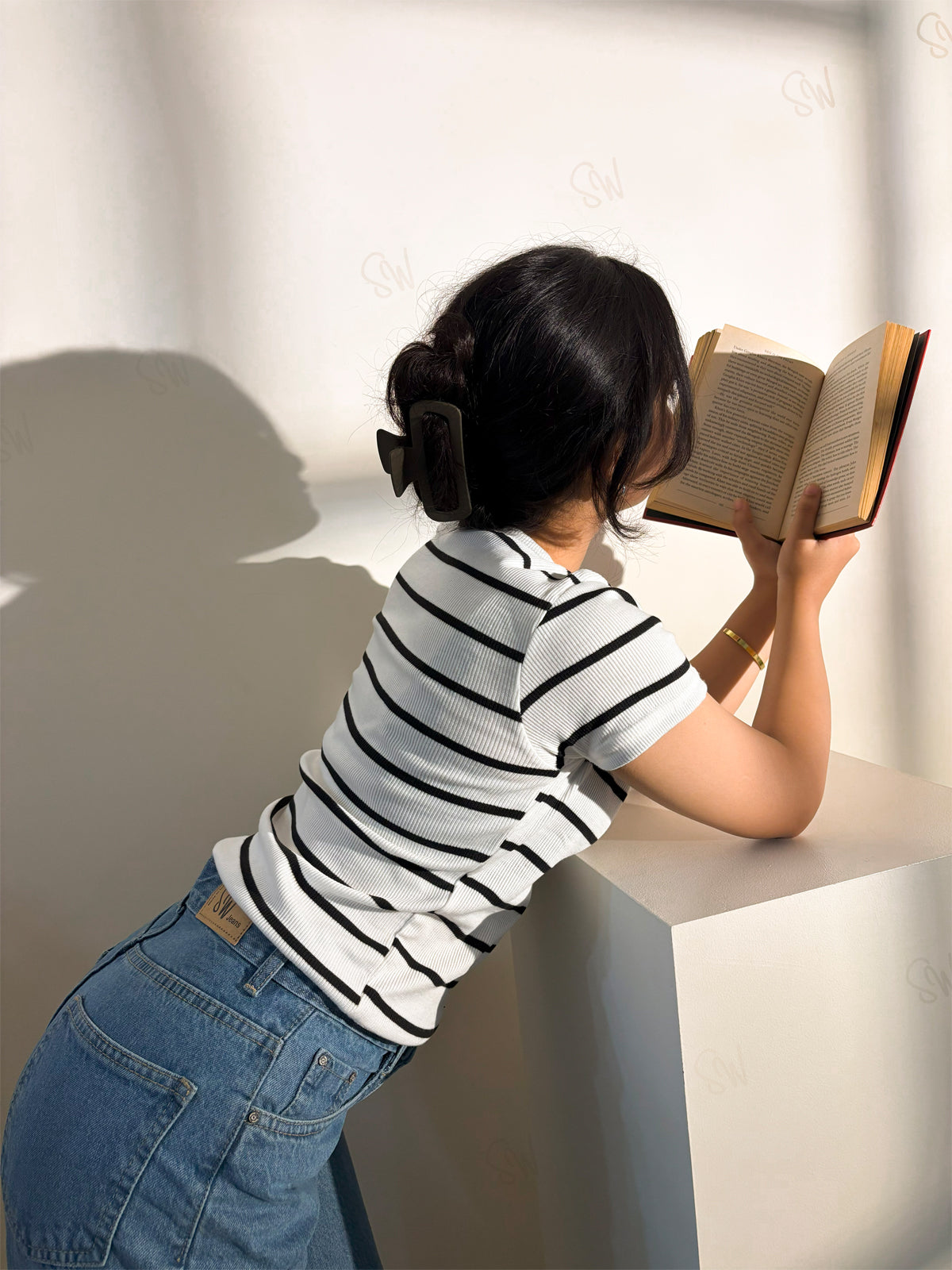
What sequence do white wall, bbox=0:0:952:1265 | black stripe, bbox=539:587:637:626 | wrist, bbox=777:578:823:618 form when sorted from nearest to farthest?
black stripe, bbox=539:587:637:626 < wrist, bbox=777:578:823:618 < white wall, bbox=0:0:952:1265

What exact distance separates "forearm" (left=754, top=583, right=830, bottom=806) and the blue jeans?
394 mm

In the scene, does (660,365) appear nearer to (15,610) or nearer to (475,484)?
(475,484)

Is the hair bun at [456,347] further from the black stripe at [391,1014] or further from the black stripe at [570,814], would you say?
the black stripe at [391,1014]

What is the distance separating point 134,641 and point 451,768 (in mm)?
527

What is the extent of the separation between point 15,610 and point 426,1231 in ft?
3.01

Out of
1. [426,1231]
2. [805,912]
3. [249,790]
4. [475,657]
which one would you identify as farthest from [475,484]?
[426,1231]

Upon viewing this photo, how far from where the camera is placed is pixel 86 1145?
0.62 meters

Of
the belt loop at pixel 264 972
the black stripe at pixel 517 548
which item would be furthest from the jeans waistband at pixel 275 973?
the black stripe at pixel 517 548

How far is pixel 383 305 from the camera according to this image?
3.32 feet

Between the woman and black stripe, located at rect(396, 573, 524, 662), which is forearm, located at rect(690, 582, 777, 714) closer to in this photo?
the woman

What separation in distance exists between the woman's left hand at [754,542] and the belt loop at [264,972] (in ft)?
1.88

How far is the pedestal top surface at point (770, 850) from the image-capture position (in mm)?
681

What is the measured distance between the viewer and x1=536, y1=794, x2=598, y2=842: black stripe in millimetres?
712

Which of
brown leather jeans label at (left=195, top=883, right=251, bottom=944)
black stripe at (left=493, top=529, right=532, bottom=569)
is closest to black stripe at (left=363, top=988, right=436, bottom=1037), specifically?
brown leather jeans label at (left=195, top=883, right=251, bottom=944)
